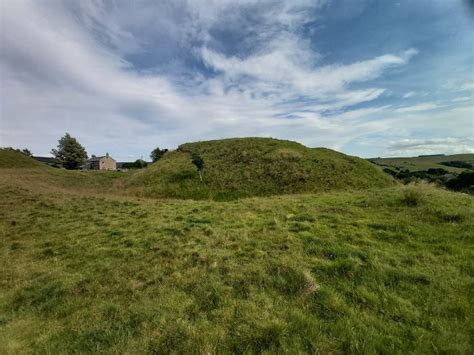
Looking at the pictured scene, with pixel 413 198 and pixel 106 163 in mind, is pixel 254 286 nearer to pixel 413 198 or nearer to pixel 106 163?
pixel 413 198

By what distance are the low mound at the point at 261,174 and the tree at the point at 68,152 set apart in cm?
5821

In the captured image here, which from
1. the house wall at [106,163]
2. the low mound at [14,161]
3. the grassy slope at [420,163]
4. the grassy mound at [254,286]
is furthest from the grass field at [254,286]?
the house wall at [106,163]

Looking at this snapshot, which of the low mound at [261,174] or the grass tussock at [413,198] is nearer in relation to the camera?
A: the grass tussock at [413,198]

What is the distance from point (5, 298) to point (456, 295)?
1096 centimetres

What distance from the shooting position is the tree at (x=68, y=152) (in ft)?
255

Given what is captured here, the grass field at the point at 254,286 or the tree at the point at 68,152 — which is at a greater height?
the tree at the point at 68,152

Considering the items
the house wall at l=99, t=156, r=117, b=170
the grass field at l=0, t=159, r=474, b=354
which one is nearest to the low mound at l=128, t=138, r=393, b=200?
the grass field at l=0, t=159, r=474, b=354

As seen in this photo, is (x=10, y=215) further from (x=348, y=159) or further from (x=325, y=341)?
(x=348, y=159)

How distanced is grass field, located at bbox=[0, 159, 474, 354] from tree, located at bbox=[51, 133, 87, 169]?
8069 cm

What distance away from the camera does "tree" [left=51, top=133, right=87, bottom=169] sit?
77.9 meters

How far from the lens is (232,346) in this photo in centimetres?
394

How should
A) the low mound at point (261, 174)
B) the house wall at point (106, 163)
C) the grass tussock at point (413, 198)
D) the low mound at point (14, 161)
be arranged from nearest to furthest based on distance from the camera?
1. the grass tussock at point (413, 198)
2. the low mound at point (261, 174)
3. the low mound at point (14, 161)
4. the house wall at point (106, 163)

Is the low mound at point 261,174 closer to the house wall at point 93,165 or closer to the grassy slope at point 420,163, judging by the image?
the grassy slope at point 420,163

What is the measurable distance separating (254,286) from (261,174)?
956 inches
